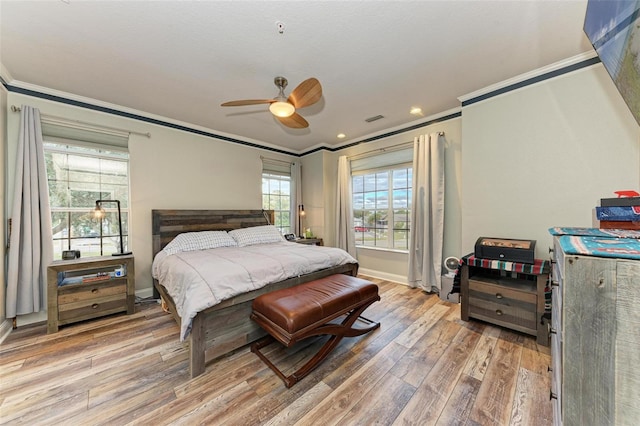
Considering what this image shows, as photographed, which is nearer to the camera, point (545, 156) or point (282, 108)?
point (282, 108)

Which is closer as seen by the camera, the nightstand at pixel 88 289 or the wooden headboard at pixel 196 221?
the nightstand at pixel 88 289

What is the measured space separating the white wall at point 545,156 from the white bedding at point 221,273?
6.02 ft

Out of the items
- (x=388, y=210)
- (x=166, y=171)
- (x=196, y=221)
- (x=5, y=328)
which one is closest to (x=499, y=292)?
(x=388, y=210)

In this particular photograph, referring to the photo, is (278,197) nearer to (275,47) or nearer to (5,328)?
(275,47)

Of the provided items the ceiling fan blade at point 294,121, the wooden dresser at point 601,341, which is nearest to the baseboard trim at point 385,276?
the ceiling fan blade at point 294,121

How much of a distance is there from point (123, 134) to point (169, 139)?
1.73 feet

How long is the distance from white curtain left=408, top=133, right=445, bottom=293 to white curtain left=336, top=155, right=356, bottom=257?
3.71 ft

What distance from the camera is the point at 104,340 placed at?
7.11ft

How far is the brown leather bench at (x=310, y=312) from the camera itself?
1.63m

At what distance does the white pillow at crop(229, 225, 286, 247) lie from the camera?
3.48m

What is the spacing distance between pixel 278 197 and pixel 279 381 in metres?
3.51

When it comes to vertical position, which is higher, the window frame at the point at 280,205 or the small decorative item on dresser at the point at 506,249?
the window frame at the point at 280,205

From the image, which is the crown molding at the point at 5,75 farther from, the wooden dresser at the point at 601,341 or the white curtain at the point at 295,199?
the wooden dresser at the point at 601,341

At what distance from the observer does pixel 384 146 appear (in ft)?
12.9
